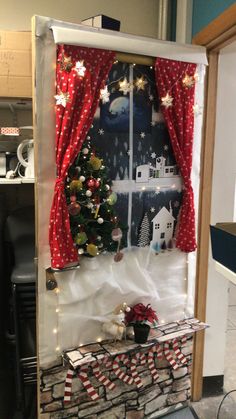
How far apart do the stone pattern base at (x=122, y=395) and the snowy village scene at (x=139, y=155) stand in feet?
2.51

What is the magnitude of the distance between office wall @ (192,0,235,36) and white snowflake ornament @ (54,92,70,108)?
3.55ft

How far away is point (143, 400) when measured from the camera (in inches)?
83.7

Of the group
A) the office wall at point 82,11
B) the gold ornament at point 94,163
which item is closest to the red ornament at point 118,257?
the gold ornament at point 94,163

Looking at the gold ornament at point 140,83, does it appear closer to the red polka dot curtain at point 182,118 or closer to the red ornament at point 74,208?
the red polka dot curtain at point 182,118

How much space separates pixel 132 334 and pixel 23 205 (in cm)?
148

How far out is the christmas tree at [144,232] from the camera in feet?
6.63

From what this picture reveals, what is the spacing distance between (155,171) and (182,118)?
12.9 inches

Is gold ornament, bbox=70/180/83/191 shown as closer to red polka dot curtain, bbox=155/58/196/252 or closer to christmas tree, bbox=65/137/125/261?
christmas tree, bbox=65/137/125/261

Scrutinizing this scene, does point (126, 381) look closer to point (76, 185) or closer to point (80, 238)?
point (80, 238)

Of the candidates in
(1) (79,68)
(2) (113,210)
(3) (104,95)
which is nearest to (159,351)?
(2) (113,210)

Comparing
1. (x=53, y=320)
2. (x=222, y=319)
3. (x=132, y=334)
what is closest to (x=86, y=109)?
(x=53, y=320)

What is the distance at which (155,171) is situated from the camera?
6.62ft

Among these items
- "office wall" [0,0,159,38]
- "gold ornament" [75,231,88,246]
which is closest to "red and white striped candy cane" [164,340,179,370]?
"gold ornament" [75,231,88,246]

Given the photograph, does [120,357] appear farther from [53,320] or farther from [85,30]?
[85,30]
